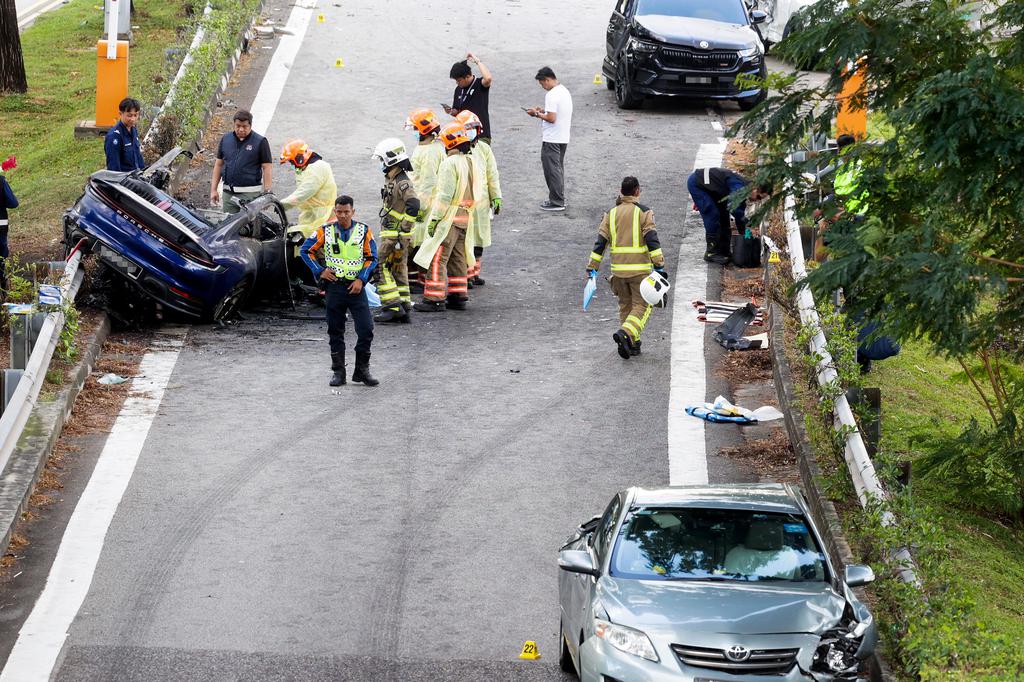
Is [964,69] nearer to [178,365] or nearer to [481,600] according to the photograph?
[481,600]

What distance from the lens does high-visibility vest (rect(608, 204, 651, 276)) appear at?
594 inches

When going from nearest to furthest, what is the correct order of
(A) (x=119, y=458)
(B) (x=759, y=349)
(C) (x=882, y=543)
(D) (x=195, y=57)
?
1. (C) (x=882, y=543)
2. (A) (x=119, y=458)
3. (B) (x=759, y=349)
4. (D) (x=195, y=57)

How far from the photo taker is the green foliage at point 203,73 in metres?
20.5

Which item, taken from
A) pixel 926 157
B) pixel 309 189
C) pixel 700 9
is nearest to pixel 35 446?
pixel 309 189

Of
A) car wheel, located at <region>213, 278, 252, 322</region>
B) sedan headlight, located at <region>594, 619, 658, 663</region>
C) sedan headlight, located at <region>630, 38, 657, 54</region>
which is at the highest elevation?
sedan headlight, located at <region>594, 619, 658, 663</region>

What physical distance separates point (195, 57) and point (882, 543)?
653 inches

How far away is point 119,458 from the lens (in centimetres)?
1245

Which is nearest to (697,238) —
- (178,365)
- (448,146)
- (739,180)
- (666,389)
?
(739,180)

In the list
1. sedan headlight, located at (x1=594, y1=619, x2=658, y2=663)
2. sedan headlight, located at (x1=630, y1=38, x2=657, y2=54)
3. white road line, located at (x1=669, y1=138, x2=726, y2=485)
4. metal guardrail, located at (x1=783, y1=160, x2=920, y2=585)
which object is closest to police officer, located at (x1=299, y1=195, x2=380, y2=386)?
white road line, located at (x1=669, y1=138, x2=726, y2=485)

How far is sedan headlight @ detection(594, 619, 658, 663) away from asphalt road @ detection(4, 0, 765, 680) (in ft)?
3.75

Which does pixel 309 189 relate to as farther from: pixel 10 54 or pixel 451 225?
pixel 10 54

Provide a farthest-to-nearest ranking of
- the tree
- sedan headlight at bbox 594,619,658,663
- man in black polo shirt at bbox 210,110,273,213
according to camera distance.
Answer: man in black polo shirt at bbox 210,110,273,213 → the tree → sedan headlight at bbox 594,619,658,663

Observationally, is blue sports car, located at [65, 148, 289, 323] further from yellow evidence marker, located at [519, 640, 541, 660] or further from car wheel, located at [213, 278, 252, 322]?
yellow evidence marker, located at [519, 640, 541, 660]

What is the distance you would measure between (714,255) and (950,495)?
5952mm
